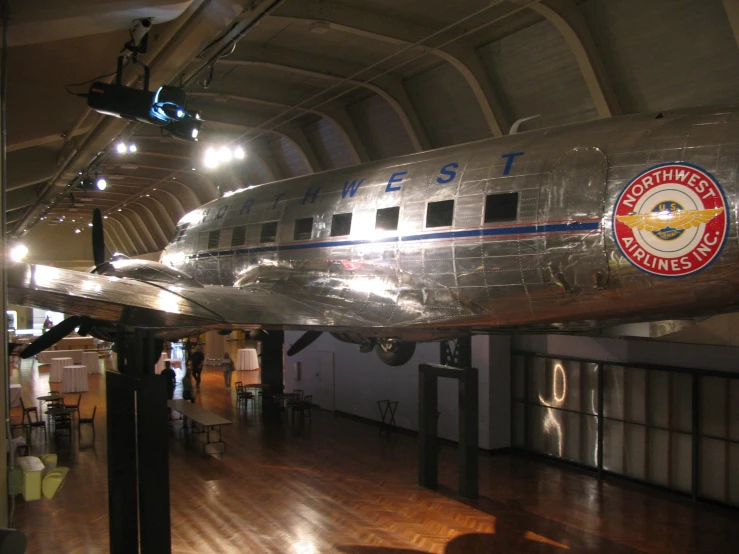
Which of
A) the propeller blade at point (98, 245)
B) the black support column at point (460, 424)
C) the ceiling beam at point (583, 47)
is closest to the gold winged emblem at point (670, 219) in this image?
the black support column at point (460, 424)

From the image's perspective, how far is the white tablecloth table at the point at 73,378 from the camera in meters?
23.4

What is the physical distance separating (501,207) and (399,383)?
10.9m

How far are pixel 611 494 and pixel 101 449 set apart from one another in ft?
41.1

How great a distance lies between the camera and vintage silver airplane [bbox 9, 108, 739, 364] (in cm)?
632

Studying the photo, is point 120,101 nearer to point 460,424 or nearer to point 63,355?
point 460,424

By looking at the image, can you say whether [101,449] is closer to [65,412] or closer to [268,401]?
[65,412]

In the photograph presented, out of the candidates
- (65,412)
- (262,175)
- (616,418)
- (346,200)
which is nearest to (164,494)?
(346,200)

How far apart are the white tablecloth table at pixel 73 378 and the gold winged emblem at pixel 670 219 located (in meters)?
22.6

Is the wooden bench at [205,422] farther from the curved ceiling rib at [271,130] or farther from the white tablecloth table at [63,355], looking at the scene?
the white tablecloth table at [63,355]

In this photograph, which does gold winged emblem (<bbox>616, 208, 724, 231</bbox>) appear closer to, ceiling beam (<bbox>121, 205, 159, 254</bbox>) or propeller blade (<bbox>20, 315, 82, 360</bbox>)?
propeller blade (<bbox>20, 315, 82, 360</bbox>)

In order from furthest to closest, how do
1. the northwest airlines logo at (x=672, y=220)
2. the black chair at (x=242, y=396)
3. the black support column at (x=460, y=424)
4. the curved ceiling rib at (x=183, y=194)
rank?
the curved ceiling rib at (x=183, y=194), the black chair at (x=242, y=396), the black support column at (x=460, y=424), the northwest airlines logo at (x=672, y=220)

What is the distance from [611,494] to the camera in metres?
12.4

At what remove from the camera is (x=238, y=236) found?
12906 millimetres

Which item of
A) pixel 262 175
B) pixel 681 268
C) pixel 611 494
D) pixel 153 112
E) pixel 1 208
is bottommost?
pixel 611 494
